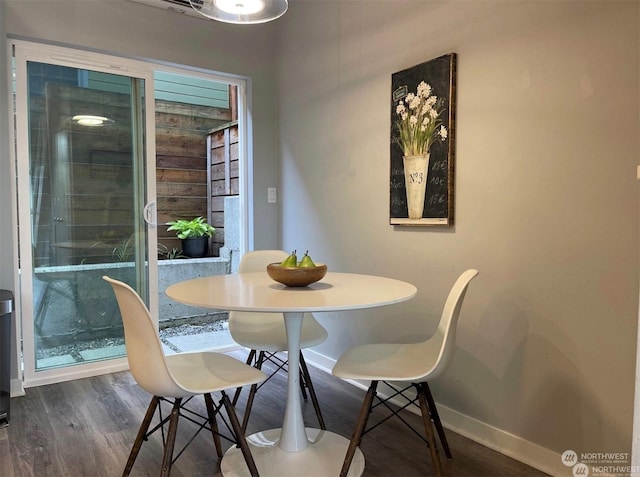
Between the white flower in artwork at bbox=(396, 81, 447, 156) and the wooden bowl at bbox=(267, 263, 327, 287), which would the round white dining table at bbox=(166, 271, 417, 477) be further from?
the white flower in artwork at bbox=(396, 81, 447, 156)

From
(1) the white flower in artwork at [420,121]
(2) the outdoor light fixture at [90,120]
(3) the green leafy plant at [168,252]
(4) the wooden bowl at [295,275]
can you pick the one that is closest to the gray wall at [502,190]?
(1) the white flower in artwork at [420,121]

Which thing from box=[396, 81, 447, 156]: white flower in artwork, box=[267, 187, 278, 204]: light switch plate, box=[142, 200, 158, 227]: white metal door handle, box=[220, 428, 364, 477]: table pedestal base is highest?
box=[396, 81, 447, 156]: white flower in artwork

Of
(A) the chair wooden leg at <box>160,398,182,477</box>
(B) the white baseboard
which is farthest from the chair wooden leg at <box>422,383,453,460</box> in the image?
(A) the chair wooden leg at <box>160,398,182,477</box>

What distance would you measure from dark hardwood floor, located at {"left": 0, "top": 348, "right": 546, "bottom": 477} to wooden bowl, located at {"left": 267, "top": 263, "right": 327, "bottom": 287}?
0.74 metres

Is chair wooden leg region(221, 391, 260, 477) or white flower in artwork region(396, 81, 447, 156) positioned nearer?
chair wooden leg region(221, 391, 260, 477)

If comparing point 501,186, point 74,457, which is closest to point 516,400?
point 501,186

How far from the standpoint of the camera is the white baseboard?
187 cm

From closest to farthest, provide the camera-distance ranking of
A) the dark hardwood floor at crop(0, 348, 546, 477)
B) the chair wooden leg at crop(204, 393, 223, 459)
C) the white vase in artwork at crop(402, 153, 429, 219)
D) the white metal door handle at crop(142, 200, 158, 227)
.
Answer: the chair wooden leg at crop(204, 393, 223, 459) < the dark hardwood floor at crop(0, 348, 546, 477) < the white vase in artwork at crop(402, 153, 429, 219) < the white metal door handle at crop(142, 200, 158, 227)

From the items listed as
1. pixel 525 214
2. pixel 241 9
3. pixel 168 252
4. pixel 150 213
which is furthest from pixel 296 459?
pixel 168 252

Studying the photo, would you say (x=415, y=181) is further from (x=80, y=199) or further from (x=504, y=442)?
(x=80, y=199)

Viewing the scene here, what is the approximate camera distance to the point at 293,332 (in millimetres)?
1926

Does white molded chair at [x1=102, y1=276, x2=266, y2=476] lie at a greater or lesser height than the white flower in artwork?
lesser

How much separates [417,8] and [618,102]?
121 cm

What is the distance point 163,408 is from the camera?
8.25 feet
